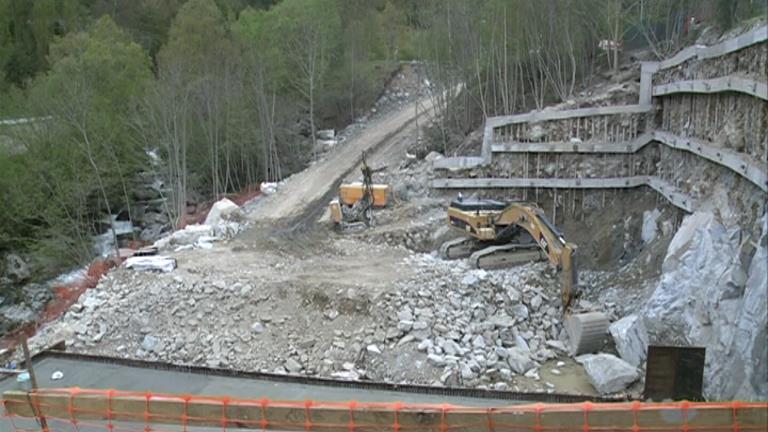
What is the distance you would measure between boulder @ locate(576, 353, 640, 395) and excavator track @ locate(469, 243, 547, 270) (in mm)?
3997

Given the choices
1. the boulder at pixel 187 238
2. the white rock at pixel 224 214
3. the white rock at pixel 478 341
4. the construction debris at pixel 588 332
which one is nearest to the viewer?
→ the construction debris at pixel 588 332

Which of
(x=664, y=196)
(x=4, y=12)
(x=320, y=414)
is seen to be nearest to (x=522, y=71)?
(x=664, y=196)

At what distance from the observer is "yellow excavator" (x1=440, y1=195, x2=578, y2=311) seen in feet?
46.0

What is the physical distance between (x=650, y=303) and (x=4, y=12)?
42017mm

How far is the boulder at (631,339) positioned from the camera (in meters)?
11.5

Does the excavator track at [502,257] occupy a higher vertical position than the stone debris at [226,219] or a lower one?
higher

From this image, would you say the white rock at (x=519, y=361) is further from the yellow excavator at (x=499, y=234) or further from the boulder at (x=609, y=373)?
the yellow excavator at (x=499, y=234)

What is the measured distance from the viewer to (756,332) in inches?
267

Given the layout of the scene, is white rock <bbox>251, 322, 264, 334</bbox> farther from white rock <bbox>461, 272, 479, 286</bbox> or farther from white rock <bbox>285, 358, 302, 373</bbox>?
white rock <bbox>461, 272, 479, 286</bbox>

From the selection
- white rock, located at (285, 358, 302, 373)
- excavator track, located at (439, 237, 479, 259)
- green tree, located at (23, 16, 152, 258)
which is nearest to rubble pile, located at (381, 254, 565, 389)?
excavator track, located at (439, 237, 479, 259)

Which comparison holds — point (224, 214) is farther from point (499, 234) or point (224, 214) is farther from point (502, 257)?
point (502, 257)

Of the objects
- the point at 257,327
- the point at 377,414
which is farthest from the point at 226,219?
the point at 377,414

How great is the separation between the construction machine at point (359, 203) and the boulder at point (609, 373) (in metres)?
8.75

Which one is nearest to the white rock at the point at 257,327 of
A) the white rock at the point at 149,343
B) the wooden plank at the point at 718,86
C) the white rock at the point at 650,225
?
the white rock at the point at 149,343
